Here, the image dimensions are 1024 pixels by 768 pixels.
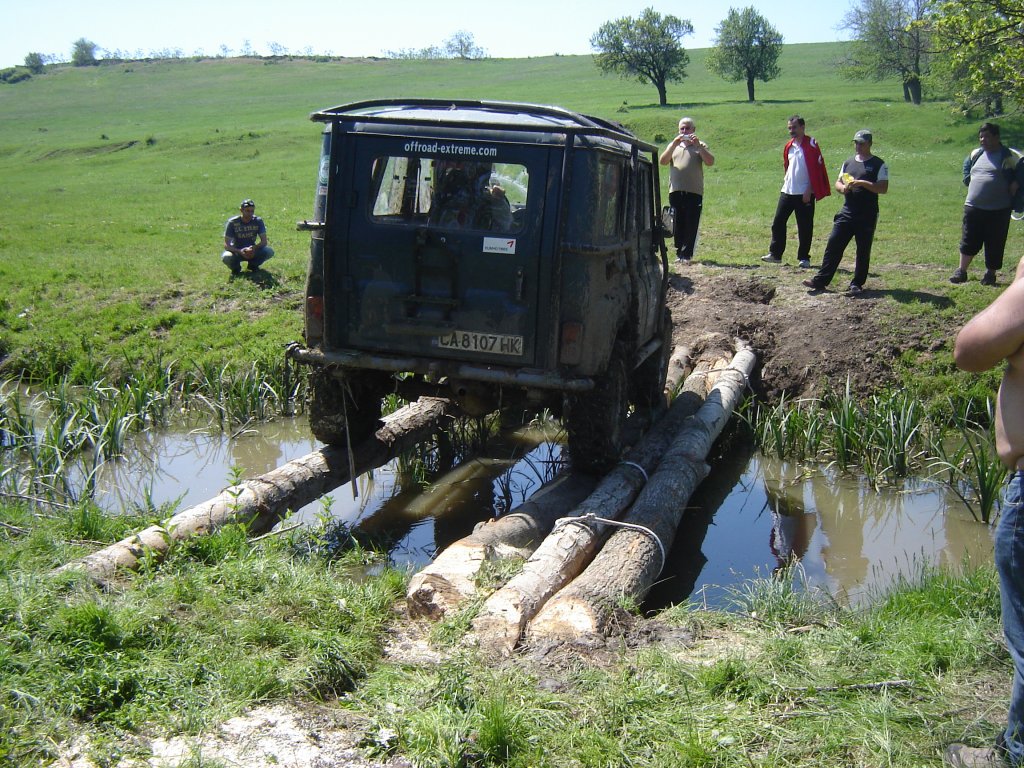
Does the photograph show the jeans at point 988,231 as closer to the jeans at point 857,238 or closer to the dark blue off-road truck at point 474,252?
the jeans at point 857,238

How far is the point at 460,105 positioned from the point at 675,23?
2512 inches

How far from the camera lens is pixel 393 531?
7102mm

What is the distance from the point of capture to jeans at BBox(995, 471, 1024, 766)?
3.04 metres

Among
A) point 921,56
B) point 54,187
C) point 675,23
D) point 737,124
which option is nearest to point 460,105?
point 54,187

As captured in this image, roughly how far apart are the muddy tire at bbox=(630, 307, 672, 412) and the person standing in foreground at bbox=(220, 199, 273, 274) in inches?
271

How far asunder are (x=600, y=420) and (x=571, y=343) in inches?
28.4

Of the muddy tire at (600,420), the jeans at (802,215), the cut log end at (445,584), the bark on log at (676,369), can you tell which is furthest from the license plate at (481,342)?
the jeans at (802,215)

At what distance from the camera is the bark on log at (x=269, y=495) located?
5008 millimetres

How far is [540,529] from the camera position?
6.10 metres

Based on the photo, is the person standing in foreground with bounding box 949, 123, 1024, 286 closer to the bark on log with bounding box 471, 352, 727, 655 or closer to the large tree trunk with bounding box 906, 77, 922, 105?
the bark on log with bounding box 471, 352, 727, 655

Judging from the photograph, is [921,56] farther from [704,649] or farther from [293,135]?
[704,649]

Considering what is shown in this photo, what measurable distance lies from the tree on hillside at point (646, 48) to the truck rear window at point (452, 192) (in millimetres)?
56530

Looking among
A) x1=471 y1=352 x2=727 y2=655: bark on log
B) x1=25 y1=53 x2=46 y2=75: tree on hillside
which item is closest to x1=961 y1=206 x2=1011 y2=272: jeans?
x1=471 y1=352 x2=727 y2=655: bark on log

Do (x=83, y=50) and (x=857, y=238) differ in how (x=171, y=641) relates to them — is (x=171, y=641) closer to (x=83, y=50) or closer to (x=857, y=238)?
(x=857, y=238)
